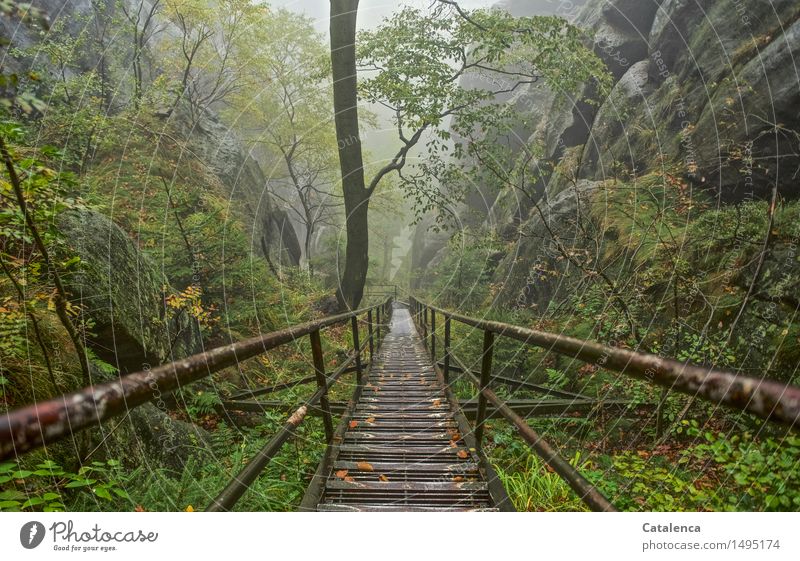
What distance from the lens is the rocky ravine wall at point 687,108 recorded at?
5.38 m

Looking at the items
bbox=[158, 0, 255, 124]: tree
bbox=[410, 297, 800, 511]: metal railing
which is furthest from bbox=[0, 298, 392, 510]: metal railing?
bbox=[158, 0, 255, 124]: tree

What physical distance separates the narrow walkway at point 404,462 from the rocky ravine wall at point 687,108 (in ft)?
11.3

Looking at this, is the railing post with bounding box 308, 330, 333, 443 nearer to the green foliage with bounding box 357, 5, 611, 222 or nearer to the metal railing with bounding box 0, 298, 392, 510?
the metal railing with bounding box 0, 298, 392, 510

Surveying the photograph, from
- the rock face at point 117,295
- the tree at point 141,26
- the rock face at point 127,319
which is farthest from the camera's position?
the tree at point 141,26

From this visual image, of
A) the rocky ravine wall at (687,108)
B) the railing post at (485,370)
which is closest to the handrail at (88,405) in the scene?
the railing post at (485,370)

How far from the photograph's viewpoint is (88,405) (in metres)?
0.83

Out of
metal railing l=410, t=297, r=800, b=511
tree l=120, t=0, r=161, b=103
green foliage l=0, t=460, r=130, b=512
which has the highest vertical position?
tree l=120, t=0, r=161, b=103

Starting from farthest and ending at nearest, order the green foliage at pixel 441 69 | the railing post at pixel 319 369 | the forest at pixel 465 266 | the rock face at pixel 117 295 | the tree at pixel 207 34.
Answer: the tree at pixel 207 34
the green foliage at pixel 441 69
the rock face at pixel 117 295
the railing post at pixel 319 369
the forest at pixel 465 266

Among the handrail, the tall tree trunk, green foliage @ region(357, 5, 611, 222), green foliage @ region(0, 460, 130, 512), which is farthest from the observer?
the tall tree trunk

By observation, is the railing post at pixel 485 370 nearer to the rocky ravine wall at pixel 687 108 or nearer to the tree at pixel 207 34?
the rocky ravine wall at pixel 687 108

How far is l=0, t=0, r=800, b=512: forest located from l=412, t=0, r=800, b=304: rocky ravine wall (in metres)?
0.05

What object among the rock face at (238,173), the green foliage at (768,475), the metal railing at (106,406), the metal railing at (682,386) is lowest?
the green foliage at (768,475)

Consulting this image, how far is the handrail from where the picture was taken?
0.68 meters
